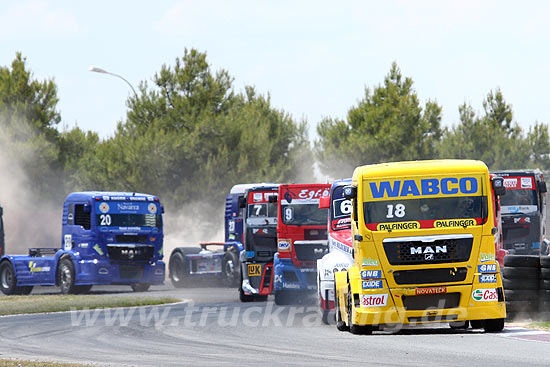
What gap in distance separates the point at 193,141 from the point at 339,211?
40.7m

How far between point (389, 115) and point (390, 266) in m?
50.1

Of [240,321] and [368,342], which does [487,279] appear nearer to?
[368,342]

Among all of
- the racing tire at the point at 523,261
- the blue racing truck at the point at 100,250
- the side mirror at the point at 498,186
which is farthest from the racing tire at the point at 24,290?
the side mirror at the point at 498,186

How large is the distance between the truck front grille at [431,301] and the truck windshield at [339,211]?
12.4 ft

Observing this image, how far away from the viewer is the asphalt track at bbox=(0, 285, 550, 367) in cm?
1244

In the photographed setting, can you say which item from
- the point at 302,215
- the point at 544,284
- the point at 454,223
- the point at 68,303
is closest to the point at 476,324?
the point at 454,223

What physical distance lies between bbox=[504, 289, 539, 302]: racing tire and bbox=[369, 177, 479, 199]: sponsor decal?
3.00 m

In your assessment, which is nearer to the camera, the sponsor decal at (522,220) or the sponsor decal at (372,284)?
the sponsor decal at (372,284)

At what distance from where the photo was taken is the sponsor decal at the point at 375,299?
14.3 metres

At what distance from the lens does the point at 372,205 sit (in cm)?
1452

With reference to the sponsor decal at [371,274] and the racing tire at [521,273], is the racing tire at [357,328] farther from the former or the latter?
the racing tire at [521,273]

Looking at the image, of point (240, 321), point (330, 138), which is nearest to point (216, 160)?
point (330, 138)

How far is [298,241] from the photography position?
2202 cm

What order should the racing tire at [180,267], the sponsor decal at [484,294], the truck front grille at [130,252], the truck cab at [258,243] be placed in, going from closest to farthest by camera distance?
the sponsor decal at [484,294]
the truck cab at [258,243]
the truck front grille at [130,252]
the racing tire at [180,267]
